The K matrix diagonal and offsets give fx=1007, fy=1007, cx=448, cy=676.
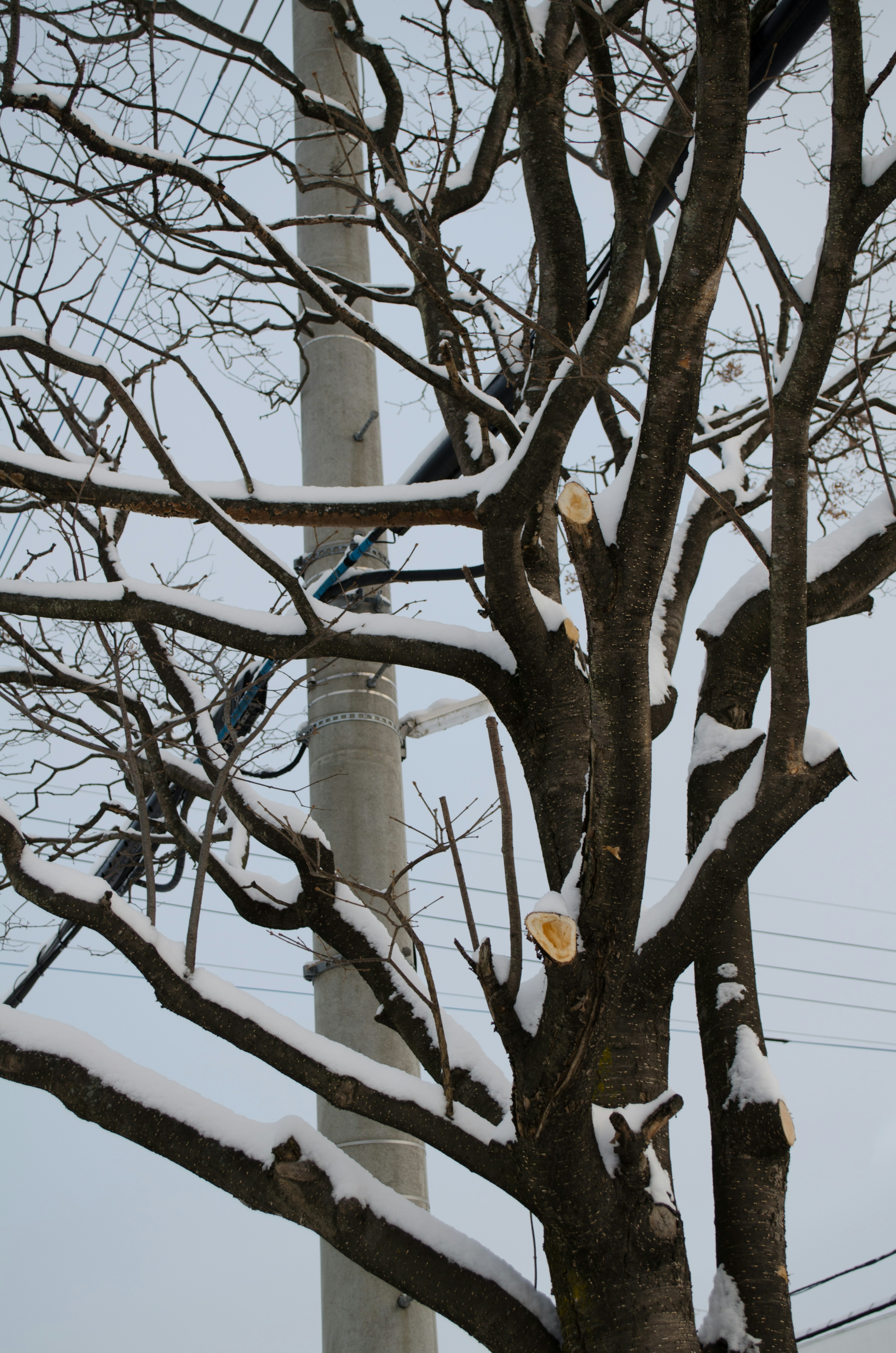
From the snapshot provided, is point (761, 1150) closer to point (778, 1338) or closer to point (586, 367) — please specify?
point (778, 1338)

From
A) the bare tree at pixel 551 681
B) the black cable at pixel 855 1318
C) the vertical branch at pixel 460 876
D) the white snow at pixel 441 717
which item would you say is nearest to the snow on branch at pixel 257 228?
the bare tree at pixel 551 681

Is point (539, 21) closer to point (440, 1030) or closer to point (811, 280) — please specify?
point (811, 280)

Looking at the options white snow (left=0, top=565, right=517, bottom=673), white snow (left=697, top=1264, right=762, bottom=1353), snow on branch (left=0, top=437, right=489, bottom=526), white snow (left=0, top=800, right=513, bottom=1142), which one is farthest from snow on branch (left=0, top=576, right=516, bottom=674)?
white snow (left=697, top=1264, right=762, bottom=1353)

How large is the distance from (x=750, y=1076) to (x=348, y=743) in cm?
201

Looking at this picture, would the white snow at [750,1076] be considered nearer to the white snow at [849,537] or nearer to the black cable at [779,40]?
the white snow at [849,537]

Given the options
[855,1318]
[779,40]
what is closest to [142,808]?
[779,40]

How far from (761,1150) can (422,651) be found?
157 centimetres

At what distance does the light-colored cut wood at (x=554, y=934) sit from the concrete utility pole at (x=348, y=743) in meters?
1.44

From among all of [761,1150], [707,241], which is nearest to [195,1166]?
[761,1150]

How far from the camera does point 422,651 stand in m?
2.94

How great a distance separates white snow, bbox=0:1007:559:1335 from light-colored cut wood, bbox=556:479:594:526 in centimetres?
146

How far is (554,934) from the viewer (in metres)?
1.77

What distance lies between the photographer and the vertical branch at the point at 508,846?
5.94 ft

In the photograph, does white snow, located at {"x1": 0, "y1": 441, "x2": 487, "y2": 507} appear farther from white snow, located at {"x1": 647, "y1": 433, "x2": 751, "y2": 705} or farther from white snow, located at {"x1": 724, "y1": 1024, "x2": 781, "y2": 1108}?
white snow, located at {"x1": 724, "y1": 1024, "x2": 781, "y2": 1108}
